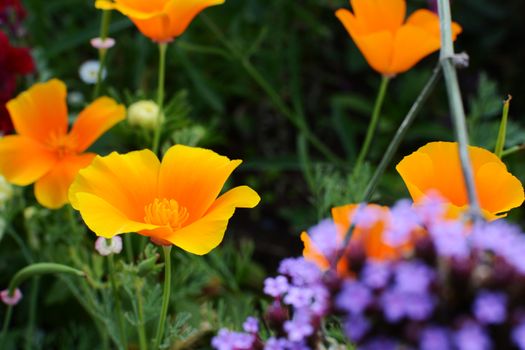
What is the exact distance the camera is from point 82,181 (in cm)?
85

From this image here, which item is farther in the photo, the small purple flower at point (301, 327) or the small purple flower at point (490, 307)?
the small purple flower at point (301, 327)

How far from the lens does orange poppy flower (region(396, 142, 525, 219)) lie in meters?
0.80

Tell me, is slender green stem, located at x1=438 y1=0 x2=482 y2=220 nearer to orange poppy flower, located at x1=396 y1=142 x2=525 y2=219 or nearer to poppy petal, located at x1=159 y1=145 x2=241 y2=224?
orange poppy flower, located at x1=396 y1=142 x2=525 y2=219

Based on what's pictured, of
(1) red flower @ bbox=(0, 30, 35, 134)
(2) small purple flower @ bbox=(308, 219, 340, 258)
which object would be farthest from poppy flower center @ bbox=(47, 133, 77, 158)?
(2) small purple flower @ bbox=(308, 219, 340, 258)

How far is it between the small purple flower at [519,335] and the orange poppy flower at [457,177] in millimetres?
307

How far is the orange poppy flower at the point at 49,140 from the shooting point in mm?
1038

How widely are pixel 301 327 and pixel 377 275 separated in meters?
0.10

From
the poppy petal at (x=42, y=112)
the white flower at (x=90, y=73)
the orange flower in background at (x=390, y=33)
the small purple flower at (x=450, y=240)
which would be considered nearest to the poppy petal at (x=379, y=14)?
the orange flower in background at (x=390, y=33)

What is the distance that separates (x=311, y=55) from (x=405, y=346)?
1.54m

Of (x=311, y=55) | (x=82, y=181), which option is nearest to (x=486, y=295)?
(x=82, y=181)

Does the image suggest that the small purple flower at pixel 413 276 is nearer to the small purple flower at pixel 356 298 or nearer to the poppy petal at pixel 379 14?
the small purple flower at pixel 356 298

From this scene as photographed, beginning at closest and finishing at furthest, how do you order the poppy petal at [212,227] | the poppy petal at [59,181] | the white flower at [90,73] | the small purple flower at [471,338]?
the small purple flower at [471,338] < the poppy petal at [212,227] < the poppy petal at [59,181] < the white flower at [90,73]

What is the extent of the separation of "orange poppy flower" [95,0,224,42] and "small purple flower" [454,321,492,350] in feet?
1.95

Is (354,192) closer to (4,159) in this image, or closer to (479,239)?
(4,159)
